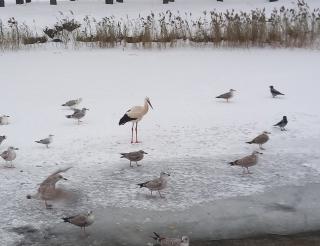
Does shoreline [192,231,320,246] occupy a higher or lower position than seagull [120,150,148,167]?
lower

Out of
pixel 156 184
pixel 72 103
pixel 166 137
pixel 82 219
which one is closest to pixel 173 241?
pixel 82 219

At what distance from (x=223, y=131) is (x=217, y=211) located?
12.4 feet

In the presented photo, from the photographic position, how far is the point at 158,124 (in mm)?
11453

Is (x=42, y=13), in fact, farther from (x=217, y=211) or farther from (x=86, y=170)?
(x=217, y=211)

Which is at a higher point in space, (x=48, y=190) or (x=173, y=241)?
(x=48, y=190)

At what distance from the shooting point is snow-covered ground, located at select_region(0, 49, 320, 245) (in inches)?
313

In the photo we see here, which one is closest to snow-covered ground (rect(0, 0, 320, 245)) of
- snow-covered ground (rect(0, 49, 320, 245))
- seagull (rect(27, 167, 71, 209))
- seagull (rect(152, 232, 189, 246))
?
snow-covered ground (rect(0, 49, 320, 245))

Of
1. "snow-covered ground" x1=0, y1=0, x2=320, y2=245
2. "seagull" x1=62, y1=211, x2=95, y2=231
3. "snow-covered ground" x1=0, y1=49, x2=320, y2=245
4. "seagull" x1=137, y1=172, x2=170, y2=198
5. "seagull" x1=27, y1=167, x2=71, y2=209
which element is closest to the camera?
"seagull" x1=62, y1=211, x2=95, y2=231

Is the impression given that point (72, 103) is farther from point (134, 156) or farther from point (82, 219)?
point (82, 219)

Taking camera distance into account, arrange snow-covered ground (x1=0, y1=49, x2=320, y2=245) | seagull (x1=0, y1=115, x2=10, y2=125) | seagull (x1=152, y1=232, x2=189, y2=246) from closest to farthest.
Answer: seagull (x1=152, y1=232, x2=189, y2=246) → snow-covered ground (x1=0, y1=49, x2=320, y2=245) → seagull (x1=0, y1=115, x2=10, y2=125)

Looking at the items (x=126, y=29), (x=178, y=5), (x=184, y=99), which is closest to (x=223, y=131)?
(x=184, y=99)

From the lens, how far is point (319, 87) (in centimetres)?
1448

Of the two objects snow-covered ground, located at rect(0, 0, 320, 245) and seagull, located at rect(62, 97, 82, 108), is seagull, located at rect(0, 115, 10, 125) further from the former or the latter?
seagull, located at rect(62, 97, 82, 108)

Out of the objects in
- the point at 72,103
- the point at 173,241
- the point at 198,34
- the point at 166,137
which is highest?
the point at 198,34
